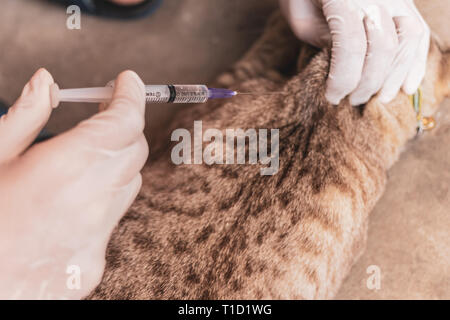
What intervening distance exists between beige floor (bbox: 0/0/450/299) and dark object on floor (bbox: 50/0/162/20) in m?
0.04

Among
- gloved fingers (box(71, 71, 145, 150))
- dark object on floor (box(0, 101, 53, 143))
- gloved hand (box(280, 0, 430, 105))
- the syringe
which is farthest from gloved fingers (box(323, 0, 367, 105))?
dark object on floor (box(0, 101, 53, 143))

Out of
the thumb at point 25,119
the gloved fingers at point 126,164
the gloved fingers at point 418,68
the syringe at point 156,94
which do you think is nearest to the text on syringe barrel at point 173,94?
the syringe at point 156,94

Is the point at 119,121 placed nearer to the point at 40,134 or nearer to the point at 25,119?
the point at 25,119

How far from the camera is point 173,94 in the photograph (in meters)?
1.09

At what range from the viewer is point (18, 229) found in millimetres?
894

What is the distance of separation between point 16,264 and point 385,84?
1.11 meters

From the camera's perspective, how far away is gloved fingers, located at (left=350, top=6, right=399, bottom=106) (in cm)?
115

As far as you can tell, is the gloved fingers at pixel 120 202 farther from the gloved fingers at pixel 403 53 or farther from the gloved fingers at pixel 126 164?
the gloved fingers at pixel 403 53

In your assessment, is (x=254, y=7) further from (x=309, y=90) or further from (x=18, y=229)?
(x=18, y=229)

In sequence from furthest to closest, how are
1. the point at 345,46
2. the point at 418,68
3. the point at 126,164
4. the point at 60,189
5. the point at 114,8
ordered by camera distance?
1. the point at 114,8
2. the point at 418,68
3. the point at 345,46
4. the point at 126,164
5. the point at 60,189

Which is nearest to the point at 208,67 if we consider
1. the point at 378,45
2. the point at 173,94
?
the point at 173,94

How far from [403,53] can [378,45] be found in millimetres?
104

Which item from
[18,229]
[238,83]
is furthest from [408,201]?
[18,229]

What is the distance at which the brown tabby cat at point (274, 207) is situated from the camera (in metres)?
1.03
